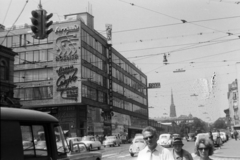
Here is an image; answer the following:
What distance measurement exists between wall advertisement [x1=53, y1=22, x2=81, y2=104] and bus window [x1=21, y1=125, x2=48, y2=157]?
45746mm

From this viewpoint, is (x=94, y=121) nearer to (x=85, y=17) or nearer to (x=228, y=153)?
(x=85, y=17)

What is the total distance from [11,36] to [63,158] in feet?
177

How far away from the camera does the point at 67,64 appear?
177 feet

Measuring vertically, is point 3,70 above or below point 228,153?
above

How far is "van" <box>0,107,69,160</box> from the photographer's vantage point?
604cm

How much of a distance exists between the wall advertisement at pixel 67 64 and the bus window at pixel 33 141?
4575 cm

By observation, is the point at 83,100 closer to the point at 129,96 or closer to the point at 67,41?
the point at 67,41

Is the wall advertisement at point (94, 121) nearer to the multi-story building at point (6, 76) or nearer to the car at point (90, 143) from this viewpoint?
the multi-story building at point (6, 76)

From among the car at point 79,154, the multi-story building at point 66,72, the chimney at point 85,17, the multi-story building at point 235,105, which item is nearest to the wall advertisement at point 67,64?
the multi-story building at point 66,72

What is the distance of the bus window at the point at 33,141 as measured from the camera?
21.4ft

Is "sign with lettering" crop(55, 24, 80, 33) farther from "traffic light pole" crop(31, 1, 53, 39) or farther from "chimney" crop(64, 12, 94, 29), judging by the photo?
"traffic light pole" crop(31, 1, 53, 39)

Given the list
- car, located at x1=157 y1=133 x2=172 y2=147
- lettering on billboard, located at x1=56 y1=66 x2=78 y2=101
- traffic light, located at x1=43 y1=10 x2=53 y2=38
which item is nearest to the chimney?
lettering on billboard, located at x1=56 y1=66 x2=78 y2=101

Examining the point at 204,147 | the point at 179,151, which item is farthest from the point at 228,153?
the point at 204,147

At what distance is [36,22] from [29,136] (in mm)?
6656
